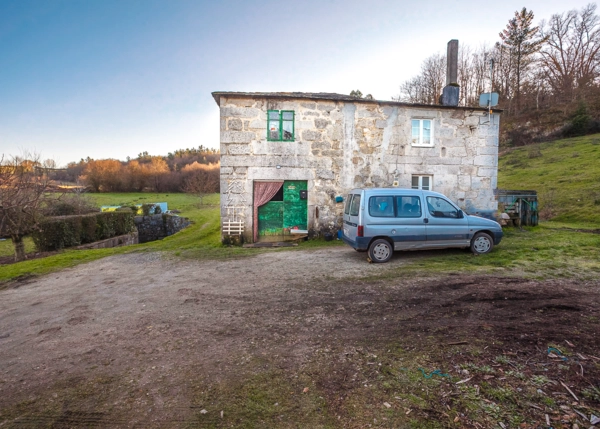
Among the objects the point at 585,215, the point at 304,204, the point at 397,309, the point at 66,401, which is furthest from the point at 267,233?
the point at 585,215

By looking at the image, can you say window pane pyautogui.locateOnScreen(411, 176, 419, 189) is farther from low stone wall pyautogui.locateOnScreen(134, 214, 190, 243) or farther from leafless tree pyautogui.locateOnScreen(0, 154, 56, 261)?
low stone wall pyautogui.locateOnScreen(134, 214, 190, 243)

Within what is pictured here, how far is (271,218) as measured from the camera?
1153 cm

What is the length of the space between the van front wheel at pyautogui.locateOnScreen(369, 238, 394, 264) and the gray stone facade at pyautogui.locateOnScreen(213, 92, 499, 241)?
3.76 meters

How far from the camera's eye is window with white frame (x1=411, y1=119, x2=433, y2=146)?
1209 centimetres

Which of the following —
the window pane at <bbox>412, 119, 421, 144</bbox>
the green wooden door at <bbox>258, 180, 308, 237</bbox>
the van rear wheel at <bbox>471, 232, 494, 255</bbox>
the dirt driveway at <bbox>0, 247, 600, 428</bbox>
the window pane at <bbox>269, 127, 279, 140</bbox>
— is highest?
the window pane at <bbox>412, 119, 421, 144</bbox>

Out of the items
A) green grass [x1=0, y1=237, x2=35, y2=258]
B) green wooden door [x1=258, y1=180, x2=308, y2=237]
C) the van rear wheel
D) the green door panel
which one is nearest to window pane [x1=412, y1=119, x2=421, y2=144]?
green wooden door [x1=258, y1=180, x2=308, y2=237]

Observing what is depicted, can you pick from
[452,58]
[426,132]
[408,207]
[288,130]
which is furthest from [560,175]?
[288,130]

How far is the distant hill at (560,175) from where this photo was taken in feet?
52.3

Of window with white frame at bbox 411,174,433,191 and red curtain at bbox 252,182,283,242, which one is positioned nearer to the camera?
red curtain at bbox 252,182,283,242

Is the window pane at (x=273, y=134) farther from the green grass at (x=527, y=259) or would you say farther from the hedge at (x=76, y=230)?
the hedge at (x=76, y=230)

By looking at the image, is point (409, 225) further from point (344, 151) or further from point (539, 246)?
point (344, 151)

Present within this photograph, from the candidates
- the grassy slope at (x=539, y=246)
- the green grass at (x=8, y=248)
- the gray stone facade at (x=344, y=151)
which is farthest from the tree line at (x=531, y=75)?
the green grass at (x=8, y=248)

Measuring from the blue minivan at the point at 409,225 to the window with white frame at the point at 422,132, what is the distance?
4.58 meters

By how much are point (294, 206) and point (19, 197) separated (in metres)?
10.4
